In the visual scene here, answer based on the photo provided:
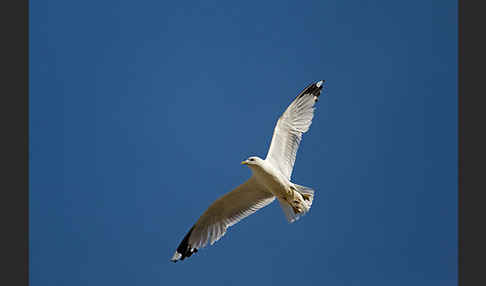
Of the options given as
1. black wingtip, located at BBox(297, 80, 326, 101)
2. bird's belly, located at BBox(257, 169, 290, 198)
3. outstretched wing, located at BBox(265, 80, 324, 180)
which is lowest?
bird's belly, located at BBox(257, 169, 290, 198)

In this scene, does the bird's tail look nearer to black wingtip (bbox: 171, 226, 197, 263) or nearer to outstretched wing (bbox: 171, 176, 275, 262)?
outstretched wing (bbox: 171, 176, 275, 262)

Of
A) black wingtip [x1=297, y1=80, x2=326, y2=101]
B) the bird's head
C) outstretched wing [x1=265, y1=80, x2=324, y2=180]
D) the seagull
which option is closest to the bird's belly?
the seagull

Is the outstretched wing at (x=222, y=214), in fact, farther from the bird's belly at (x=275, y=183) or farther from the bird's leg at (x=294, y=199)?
the bird's leg at (x=294, y=199)

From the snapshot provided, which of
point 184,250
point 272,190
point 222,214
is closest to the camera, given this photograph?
point 272,190

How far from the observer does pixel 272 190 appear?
217 inches

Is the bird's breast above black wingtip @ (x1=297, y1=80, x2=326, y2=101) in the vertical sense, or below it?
below

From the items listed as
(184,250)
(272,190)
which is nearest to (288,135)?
(272,190)

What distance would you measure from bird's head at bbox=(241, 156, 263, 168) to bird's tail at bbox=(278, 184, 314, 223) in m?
0.39

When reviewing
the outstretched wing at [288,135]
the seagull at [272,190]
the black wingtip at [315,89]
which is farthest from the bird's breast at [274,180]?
the black wingtip at [315,89]

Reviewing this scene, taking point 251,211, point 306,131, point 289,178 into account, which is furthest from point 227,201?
point 306,131

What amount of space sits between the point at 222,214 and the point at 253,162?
91cm

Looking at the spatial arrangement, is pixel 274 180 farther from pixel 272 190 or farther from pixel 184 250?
pixel 184 250

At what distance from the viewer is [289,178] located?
5633 mm

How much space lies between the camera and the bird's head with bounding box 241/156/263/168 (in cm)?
532
